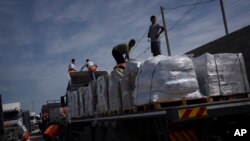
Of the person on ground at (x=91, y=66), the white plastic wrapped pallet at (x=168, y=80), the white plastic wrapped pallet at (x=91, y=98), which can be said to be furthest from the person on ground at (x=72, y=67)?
the white plastic wrapped pallet at (x=168, y=80)

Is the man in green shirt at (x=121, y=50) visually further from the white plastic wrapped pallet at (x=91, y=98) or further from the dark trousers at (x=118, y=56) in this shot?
the white plastic wrapped pallet at (x=91, y=98)

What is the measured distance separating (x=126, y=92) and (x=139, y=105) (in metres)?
0.81

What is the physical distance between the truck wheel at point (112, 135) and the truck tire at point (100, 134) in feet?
1.83

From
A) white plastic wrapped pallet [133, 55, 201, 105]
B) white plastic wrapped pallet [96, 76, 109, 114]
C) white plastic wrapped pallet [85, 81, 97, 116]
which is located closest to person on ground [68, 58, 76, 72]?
white plastic wrapped pallet [85, 81, 97, 116]

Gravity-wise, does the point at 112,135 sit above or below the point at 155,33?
below

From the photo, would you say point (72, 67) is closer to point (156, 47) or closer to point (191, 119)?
point (156, 47)

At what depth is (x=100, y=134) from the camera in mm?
9812

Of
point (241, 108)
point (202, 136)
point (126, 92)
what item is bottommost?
point (202, 136)

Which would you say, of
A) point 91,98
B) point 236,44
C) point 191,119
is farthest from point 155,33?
point 191,119

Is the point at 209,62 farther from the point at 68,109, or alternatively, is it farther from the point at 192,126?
the point at 68,109

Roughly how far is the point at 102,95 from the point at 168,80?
331 cm

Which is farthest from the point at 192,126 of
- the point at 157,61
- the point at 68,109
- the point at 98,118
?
the point at 68,109

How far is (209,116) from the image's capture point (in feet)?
17.5

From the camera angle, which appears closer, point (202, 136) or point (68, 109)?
point (202, 136)
